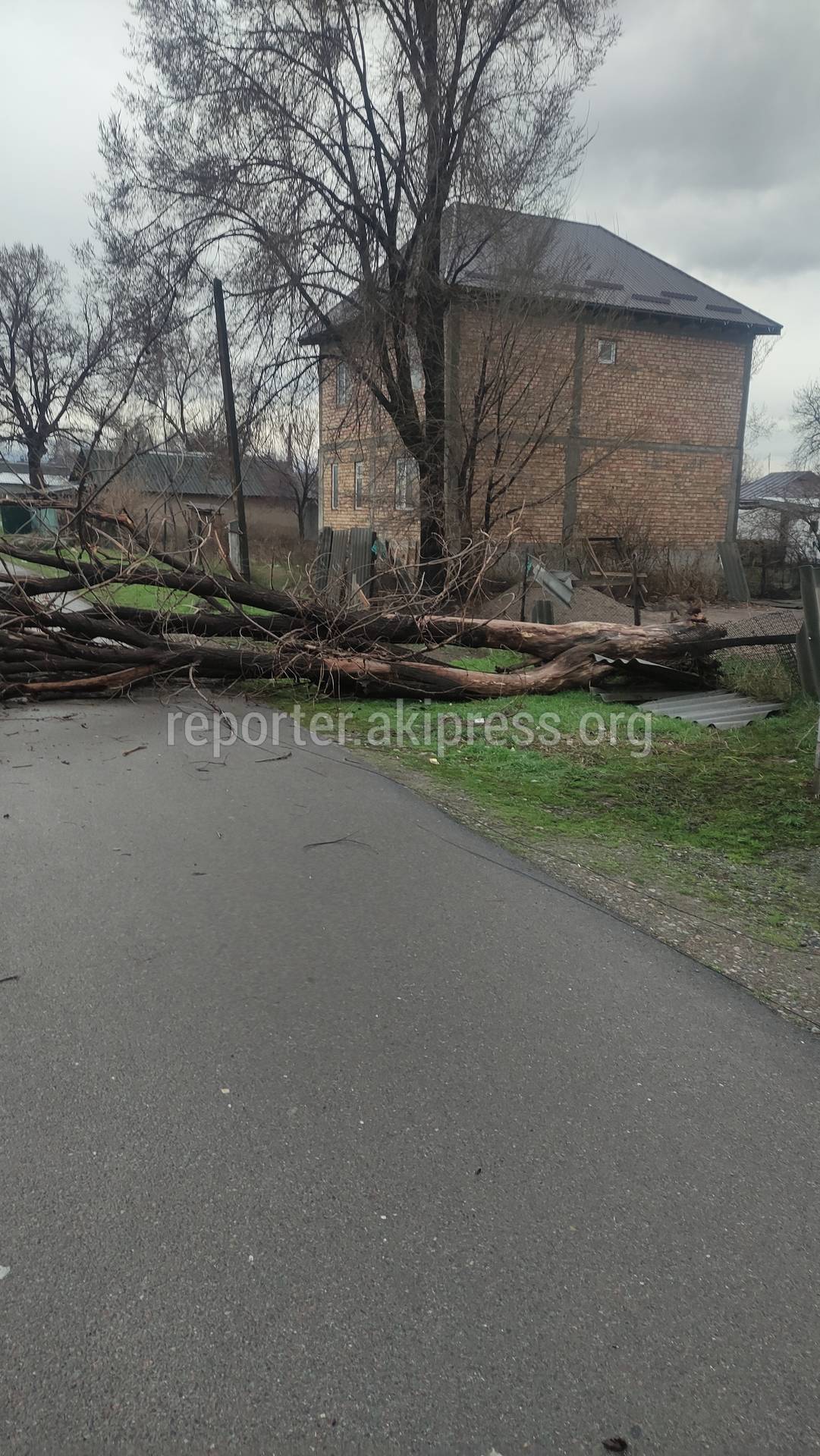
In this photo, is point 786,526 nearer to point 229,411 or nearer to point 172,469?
point 229,411

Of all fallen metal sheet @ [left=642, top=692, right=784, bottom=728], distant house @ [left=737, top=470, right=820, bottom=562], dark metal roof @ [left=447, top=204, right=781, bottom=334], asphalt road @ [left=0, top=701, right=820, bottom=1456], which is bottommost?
asphalt road @ [left=0, top=701, right=820, bottom=1456]

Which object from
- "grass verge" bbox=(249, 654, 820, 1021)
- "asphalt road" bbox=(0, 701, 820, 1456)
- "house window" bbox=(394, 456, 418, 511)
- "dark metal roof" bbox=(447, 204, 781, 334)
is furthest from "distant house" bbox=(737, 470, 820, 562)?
"asphalt road" bbox=(0, 701, 820, 1456)

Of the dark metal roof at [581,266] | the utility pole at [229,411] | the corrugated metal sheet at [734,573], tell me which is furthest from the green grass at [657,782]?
the corrugated metal sheet at [734,573]

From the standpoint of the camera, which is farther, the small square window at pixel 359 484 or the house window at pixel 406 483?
the small square window at pixel 359 484

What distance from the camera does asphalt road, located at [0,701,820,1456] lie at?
1.71m

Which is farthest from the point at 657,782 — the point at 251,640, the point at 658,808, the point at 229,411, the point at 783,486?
the point at 783,486

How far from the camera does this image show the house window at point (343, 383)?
663 inches

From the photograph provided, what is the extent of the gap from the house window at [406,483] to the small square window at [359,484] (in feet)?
6.47

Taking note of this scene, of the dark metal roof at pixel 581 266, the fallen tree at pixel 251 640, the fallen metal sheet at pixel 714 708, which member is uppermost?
the dark metal roof at pixel 581 266

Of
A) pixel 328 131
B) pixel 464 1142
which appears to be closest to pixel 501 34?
pixel 328 131

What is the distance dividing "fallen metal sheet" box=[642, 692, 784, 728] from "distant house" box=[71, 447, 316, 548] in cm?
474

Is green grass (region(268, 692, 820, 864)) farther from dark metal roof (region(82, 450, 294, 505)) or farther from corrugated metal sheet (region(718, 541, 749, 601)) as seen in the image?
corrugated metal sheet (region(718, 541, 749, 601))

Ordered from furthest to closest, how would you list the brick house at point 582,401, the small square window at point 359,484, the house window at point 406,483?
the small square window at point 359,484, the house window at point 406,483, the brick house at point 582,401

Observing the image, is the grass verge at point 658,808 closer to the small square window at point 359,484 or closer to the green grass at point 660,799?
the green grass at point 660,799
